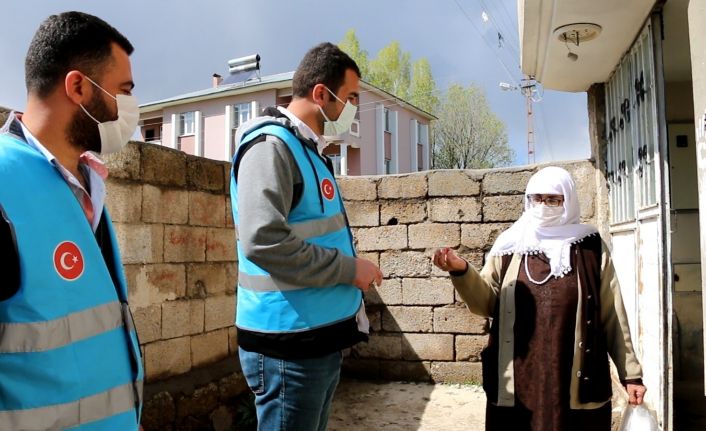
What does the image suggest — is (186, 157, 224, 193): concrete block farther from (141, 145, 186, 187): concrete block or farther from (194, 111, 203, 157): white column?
(194, 111, 203, 157): white column

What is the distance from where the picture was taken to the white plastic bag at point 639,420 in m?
2.64

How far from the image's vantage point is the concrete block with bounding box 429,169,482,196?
5.92m

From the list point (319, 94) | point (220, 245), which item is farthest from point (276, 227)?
point (220, 245)

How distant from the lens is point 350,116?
101 inches

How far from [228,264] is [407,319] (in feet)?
7.06

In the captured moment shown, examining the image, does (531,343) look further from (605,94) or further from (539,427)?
→ (605,94)

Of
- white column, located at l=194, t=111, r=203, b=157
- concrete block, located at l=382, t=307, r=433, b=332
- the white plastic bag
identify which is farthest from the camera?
white column, located at l=194, t=111, r=203, b=157

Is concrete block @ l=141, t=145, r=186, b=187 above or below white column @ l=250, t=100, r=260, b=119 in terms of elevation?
below

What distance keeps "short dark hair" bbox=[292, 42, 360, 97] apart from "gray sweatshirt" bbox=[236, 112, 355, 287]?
0.41 metres

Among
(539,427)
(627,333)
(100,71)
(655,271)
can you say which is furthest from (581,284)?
(100,71)

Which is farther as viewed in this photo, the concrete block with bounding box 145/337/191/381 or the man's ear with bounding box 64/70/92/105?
the concrete block with bounding box 145/337/191/381

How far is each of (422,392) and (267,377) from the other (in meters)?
4.00

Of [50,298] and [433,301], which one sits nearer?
[50,298]

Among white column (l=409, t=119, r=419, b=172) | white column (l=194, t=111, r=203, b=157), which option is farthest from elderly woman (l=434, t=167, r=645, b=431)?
white column (l=409, t=119, r=419, b=172)
